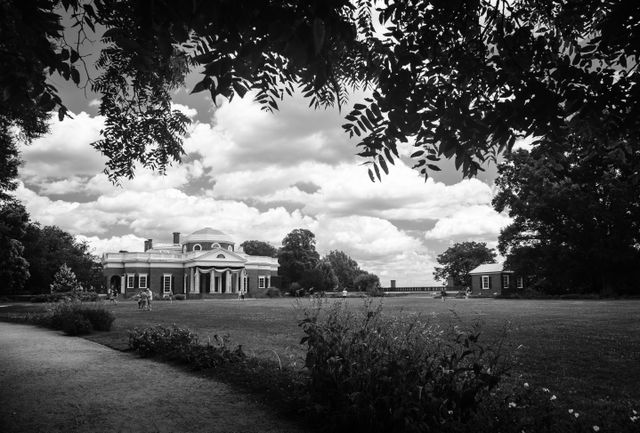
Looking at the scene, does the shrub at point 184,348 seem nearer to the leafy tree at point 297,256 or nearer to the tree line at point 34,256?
the tree line at point 34,256

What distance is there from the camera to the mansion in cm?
6419

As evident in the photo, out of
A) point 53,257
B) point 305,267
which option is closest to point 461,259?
point 305,267

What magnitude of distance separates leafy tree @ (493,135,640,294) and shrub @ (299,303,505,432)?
34269 mm

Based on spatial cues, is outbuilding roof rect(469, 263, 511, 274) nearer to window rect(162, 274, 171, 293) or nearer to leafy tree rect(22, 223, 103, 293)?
window rect(162, 274, 171, 293)

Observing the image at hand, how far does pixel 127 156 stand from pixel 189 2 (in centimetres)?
528

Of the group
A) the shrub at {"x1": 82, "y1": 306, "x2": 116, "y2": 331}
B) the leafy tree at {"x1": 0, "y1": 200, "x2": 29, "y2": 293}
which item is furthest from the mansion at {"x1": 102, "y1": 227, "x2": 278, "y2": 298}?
the shrub at {"x1": 82, "y1": 306, "x2": 116, "y2": 331}

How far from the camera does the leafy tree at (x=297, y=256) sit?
2876 inches

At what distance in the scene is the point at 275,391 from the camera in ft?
23.0

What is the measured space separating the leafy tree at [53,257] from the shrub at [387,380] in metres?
47.3

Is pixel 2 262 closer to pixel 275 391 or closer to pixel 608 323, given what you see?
pixel 275 391

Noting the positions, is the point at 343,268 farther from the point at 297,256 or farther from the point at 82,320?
the point at 82,320

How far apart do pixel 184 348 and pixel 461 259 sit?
81.9m

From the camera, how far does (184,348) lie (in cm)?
991

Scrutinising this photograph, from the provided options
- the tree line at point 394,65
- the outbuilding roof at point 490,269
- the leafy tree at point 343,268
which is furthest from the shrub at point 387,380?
the leafy tree at point 343,268
